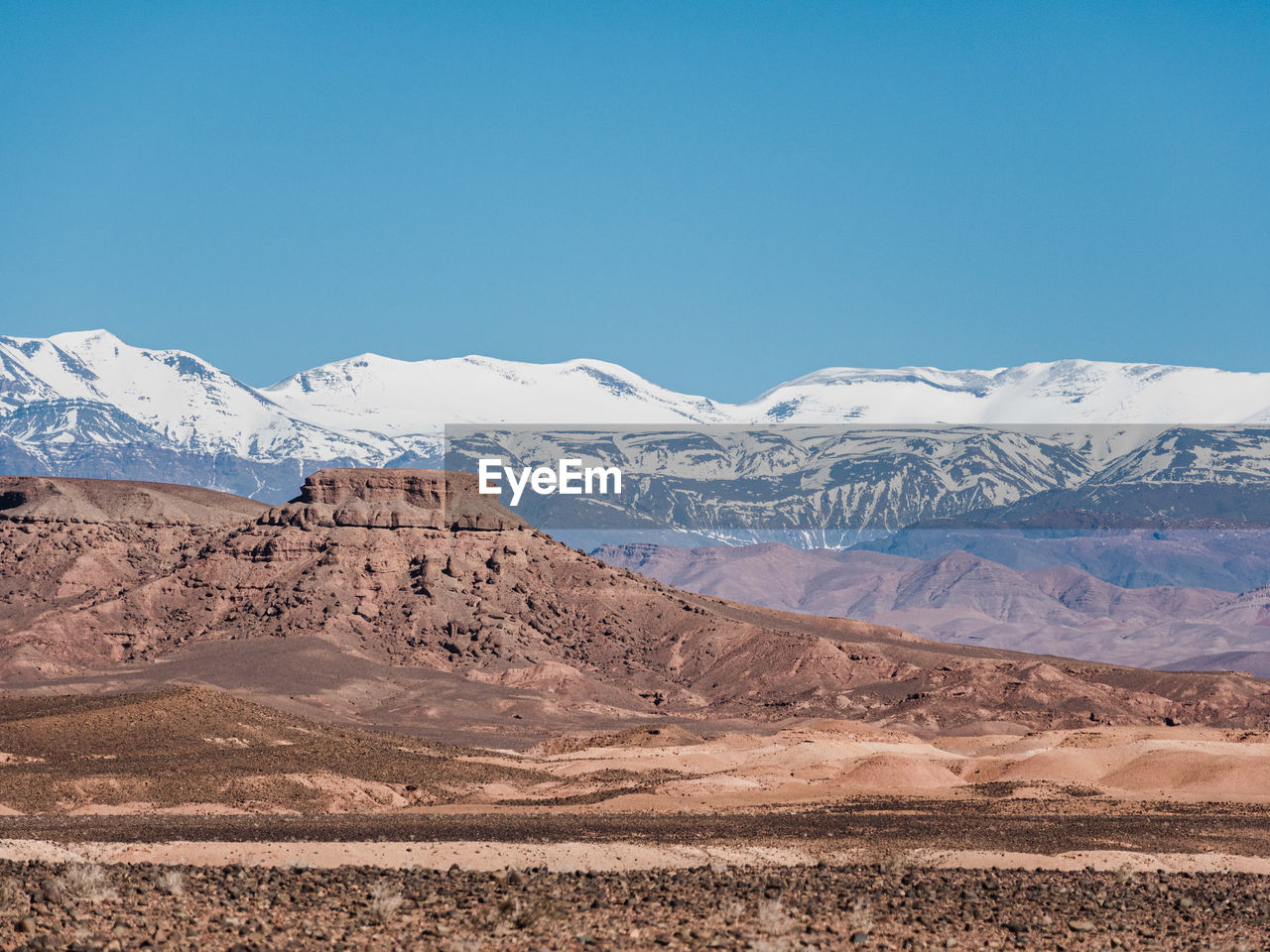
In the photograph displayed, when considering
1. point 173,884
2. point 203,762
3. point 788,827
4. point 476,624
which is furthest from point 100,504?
point 173,884

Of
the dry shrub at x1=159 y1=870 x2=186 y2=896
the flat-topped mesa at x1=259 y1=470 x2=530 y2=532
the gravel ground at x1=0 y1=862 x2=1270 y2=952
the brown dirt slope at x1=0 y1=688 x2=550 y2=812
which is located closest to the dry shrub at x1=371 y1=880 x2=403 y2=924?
the gravel ground at x1=0 y1=862 x2=1270 y2=952

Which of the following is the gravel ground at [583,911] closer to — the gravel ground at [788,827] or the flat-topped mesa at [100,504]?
the gravel ground at [788,827]

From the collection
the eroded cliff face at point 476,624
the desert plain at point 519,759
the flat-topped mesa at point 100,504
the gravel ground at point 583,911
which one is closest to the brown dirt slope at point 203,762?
the desert plain at point 519,759

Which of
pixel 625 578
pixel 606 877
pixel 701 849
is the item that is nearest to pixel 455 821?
pixel 701 849

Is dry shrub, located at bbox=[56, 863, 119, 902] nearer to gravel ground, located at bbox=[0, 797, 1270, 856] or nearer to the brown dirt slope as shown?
gravel ground, located at bbox=[0, 797, 1270, 856]

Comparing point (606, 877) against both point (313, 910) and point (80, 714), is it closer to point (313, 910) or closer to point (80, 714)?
point (313, 910)

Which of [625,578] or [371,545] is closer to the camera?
[371,545]

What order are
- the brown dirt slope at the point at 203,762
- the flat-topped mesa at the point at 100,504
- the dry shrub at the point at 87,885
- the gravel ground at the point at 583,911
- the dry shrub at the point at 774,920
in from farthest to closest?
1. the flat-topped mesa at the point at 100,504
2. the brown dirt slope at the point at 203,762
3. the dry shrub at the point at 87,885
4. the dry shrub at the point at 774,920
5. the gravel ground at the point at 583,911

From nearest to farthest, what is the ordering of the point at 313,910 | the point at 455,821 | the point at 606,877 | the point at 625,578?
1. the point at 313,910
2. the point at 606,877
3. the point at 455,821
4. the point at 625,578
